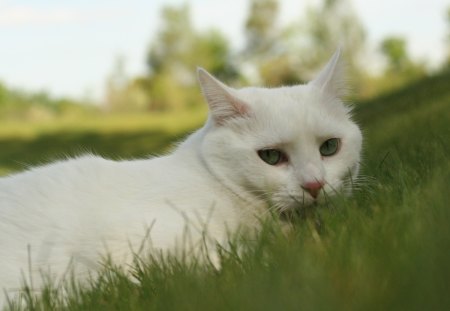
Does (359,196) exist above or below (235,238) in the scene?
above

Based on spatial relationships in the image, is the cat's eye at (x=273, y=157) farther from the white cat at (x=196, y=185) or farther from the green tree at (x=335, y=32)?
the green tree at (x=335, y=32)

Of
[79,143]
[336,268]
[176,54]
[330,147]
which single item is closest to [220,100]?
[330,147]

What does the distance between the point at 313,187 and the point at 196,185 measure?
0.54 metres

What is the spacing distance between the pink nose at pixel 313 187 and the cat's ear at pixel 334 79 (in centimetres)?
58

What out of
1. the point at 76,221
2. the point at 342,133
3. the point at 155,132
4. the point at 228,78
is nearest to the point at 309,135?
the point at 342,133

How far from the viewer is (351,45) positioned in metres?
30.6

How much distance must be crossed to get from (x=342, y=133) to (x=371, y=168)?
0.74m

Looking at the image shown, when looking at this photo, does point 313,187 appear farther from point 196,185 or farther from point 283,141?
point 196,185

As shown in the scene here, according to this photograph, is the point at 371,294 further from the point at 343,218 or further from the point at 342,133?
the point at 342,133

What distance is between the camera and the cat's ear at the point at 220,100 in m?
A: 3.02

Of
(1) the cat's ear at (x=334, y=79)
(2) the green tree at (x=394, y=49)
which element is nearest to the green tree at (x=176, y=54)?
(2) the green tree at (x=394, y=49)

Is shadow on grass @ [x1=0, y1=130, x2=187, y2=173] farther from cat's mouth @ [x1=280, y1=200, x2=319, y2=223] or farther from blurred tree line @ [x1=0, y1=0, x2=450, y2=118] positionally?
cat's mouth @ [x1=280, y1=200, x2=319, y2=223]

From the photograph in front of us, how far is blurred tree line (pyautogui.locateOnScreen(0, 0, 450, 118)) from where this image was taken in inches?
1212

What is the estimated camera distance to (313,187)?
2.74 metres
